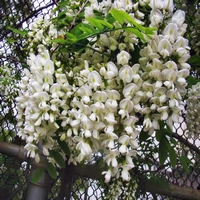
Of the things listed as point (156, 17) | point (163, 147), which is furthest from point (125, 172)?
point (156, 17)

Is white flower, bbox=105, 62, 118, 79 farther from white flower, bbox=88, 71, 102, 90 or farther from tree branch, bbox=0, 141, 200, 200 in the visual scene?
tree branch, bbox=0, 141, 200, 200

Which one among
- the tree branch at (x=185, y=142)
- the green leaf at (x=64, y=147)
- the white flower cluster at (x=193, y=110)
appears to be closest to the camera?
the green leaf at (x=64, y=147)

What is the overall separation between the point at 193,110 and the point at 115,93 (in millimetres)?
451

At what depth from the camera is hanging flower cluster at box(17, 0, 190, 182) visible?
1.53ft

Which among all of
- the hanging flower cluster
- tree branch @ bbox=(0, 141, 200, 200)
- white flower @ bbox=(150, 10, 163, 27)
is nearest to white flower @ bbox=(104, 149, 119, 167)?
the hanging flower cluster

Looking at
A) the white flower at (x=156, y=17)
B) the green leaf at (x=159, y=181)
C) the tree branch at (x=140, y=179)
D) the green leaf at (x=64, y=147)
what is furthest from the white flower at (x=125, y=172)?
the green leaf at (x=159, y=181)

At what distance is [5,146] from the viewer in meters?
0.89

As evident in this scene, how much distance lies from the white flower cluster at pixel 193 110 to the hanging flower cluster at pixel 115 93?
373mm

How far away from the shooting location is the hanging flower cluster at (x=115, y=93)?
47 centimetres

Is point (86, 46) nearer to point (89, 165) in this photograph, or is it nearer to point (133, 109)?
→ point (133, 109)

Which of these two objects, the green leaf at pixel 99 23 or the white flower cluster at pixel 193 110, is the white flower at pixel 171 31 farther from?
the white flower cluster at pixel 193 110

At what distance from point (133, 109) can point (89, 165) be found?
440mm

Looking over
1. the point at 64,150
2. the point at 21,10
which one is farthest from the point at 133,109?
the point at 21,10

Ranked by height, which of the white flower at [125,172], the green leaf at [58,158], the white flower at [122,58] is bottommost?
the white flower at [125,172]
